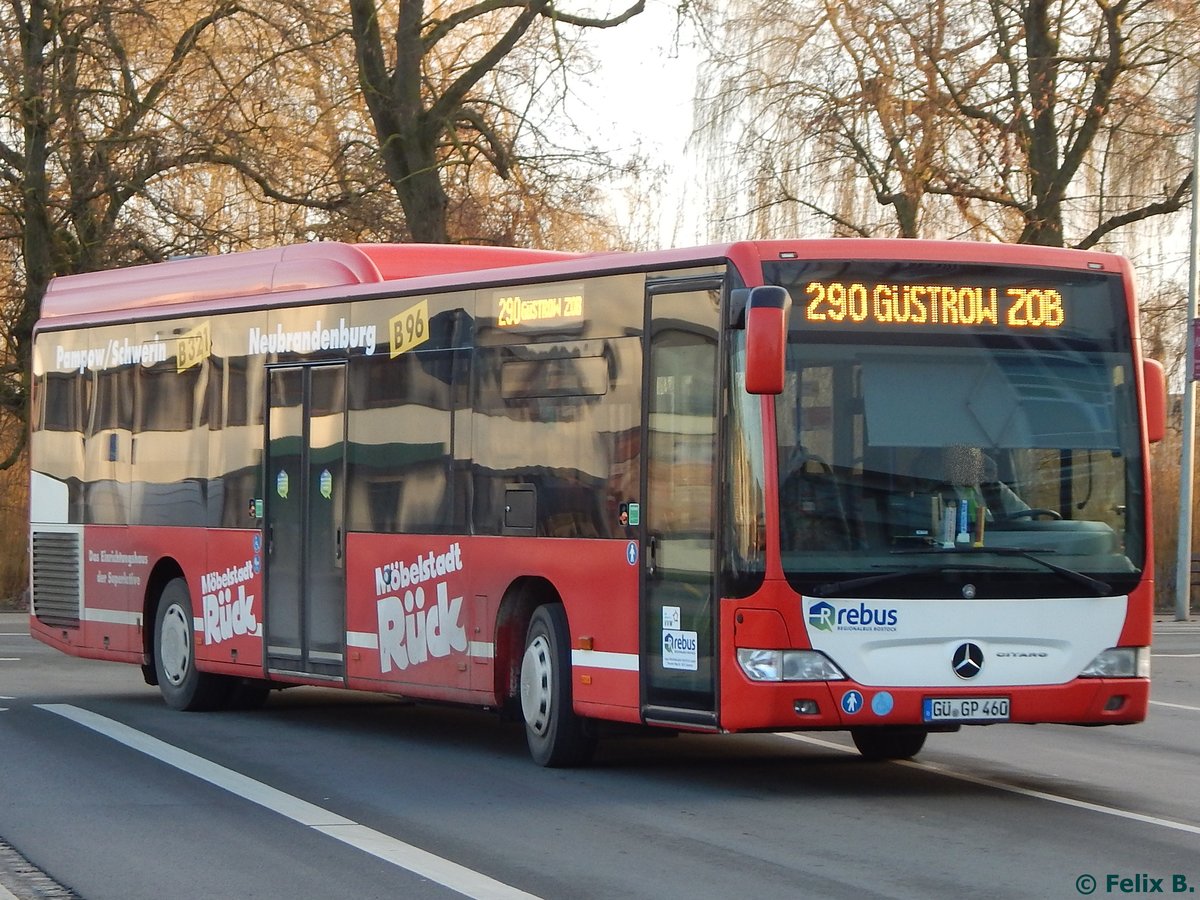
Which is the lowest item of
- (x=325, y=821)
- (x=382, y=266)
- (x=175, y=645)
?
(x=325, y=821)

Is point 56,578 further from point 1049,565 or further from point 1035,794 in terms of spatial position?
point 1049,565

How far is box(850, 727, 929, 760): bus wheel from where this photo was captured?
13258 millimetres

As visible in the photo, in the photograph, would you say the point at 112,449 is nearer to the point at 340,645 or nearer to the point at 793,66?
the point at 340,645

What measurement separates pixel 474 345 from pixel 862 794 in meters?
4.00

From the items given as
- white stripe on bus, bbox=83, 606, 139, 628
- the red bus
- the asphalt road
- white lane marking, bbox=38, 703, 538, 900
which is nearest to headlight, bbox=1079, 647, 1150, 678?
the red bus

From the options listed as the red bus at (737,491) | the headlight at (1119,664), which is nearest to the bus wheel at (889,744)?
the red bus at (737,491)

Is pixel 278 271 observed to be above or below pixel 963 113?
below

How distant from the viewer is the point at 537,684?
12758mm

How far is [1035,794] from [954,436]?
81.1 inches

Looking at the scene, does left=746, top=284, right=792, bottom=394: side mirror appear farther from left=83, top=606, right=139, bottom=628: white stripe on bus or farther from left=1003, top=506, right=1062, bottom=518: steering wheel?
left=83, top=606, right=139, bottom=628: white stripe on bus

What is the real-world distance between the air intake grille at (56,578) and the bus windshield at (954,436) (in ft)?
29.8

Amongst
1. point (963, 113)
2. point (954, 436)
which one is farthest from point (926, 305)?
point (963, 113)

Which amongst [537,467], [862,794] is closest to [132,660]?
[537,467]

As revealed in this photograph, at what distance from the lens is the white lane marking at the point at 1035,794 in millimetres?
10367
